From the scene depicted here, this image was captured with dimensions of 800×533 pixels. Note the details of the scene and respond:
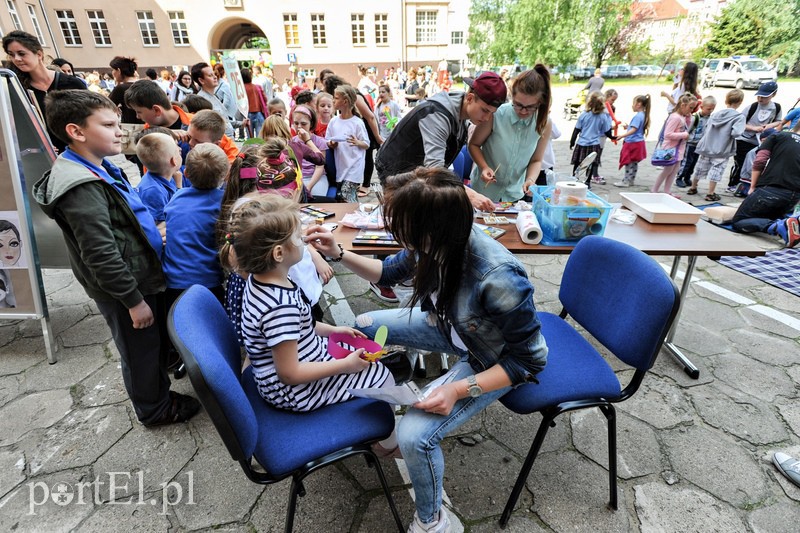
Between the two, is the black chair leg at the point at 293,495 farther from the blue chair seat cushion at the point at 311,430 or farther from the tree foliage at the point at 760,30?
the tree foliage at the point at 760,30

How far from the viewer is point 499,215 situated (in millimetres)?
2547

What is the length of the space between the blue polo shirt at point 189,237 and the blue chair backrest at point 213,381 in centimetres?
75

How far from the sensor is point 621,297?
4.86 ft

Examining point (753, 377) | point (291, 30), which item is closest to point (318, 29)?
point (291, 30)

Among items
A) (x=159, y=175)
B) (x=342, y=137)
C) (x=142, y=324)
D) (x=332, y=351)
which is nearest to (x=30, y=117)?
(x=159, y=175)

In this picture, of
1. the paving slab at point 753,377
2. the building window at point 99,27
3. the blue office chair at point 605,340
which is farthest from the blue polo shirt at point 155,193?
the building window at point 99,27

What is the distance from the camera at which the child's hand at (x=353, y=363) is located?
1.35m

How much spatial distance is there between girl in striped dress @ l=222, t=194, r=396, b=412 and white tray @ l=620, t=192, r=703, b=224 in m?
2.08

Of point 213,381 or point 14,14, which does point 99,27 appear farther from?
point 213,381

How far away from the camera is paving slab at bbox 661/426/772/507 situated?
1.67 m

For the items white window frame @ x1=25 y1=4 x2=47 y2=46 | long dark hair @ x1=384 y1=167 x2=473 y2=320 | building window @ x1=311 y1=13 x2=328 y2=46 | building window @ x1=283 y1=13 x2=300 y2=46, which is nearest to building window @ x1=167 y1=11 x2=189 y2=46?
building window @ x1=283 y1=13 x2=300 y2=46

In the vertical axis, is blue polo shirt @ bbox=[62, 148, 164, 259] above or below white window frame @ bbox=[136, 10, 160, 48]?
below

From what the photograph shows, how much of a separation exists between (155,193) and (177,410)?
3.98 feet

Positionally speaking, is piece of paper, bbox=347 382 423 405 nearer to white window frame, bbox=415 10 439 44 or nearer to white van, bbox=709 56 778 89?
white van, bbox=709 56 778 89
